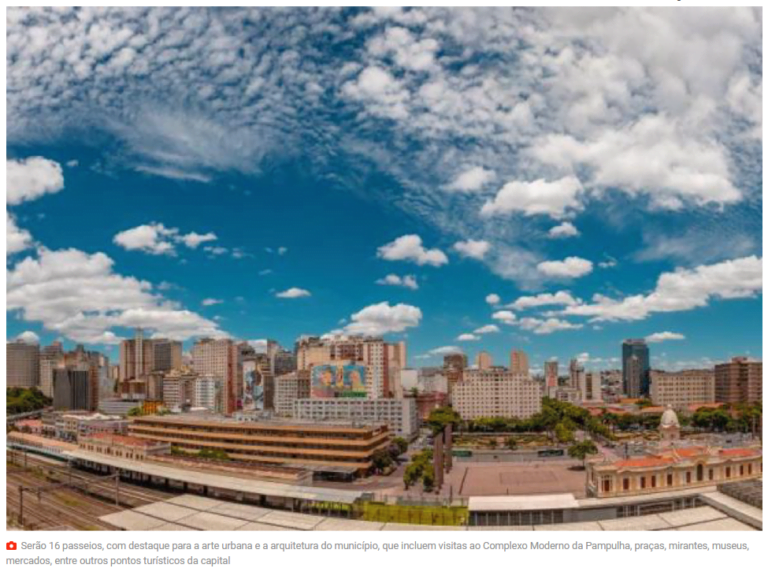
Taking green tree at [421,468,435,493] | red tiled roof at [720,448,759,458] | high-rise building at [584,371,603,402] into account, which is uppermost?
red tiled roof at [720,448,759,458]

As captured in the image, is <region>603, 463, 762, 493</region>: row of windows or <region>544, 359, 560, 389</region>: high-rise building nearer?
<region>603, 463, 762, 493</region>: row of windows

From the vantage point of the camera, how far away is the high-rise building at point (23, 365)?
179 feet

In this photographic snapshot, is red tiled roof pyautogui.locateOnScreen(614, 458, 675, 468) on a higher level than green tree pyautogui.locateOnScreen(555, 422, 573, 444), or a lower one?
higher

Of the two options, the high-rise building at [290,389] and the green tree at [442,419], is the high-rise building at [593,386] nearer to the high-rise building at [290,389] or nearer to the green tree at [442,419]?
the green tree at [442,419]

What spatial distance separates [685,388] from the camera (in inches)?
1916

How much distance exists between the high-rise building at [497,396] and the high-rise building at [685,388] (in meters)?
9.49

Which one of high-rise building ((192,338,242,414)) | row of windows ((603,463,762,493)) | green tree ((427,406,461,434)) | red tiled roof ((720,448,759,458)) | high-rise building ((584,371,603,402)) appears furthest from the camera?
high-rise building ((584,371,603,402))

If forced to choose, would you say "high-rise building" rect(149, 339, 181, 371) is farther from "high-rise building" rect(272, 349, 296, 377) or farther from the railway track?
the railway track

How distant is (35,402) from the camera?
167 feet

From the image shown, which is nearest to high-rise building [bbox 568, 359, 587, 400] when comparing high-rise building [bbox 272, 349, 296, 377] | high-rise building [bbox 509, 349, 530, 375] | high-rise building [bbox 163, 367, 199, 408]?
high-rise building [bbox 509, 349, 530, 375]

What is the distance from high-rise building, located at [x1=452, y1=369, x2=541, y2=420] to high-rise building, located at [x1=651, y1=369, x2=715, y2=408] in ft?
31.1

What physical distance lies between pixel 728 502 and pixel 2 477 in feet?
49.8

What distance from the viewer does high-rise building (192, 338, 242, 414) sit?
51438 mm

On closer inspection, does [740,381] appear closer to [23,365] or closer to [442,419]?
[442,419]
